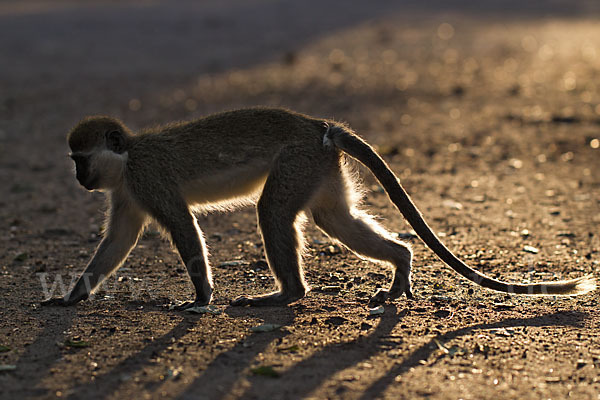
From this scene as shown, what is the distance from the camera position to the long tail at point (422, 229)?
513 cm

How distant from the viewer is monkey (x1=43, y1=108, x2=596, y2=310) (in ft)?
17.1

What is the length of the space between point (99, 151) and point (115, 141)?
126 millimetres

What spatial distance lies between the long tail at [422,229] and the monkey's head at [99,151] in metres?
1.33

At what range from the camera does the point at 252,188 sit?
218 inches

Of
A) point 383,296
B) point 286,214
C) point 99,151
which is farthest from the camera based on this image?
point 383,296

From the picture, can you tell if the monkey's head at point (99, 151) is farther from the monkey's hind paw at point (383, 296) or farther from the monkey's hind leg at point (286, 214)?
the monkey's hind paw at point (383, 296)

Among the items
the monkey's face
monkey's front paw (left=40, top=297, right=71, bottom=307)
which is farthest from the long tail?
monkey's front paw (left=40, top=297, right=71, bottom=307)

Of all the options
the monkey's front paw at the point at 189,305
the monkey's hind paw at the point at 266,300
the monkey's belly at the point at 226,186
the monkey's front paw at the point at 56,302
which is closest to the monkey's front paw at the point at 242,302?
the monkey's hind paw at the point at 266,300

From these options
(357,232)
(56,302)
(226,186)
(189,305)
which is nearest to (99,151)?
(226,186)

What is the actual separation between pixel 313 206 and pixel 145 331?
4.48 ft

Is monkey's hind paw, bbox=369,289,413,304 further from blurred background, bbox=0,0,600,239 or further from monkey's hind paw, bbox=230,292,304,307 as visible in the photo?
blurred background, bbox=0,0,600,239

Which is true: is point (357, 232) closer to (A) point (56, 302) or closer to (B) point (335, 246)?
(B) point (335, 246)

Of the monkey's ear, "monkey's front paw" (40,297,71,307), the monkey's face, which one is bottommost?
"monkey's front paw" (40,297,71,307)

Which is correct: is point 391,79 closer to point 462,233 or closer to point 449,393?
point 462,233
